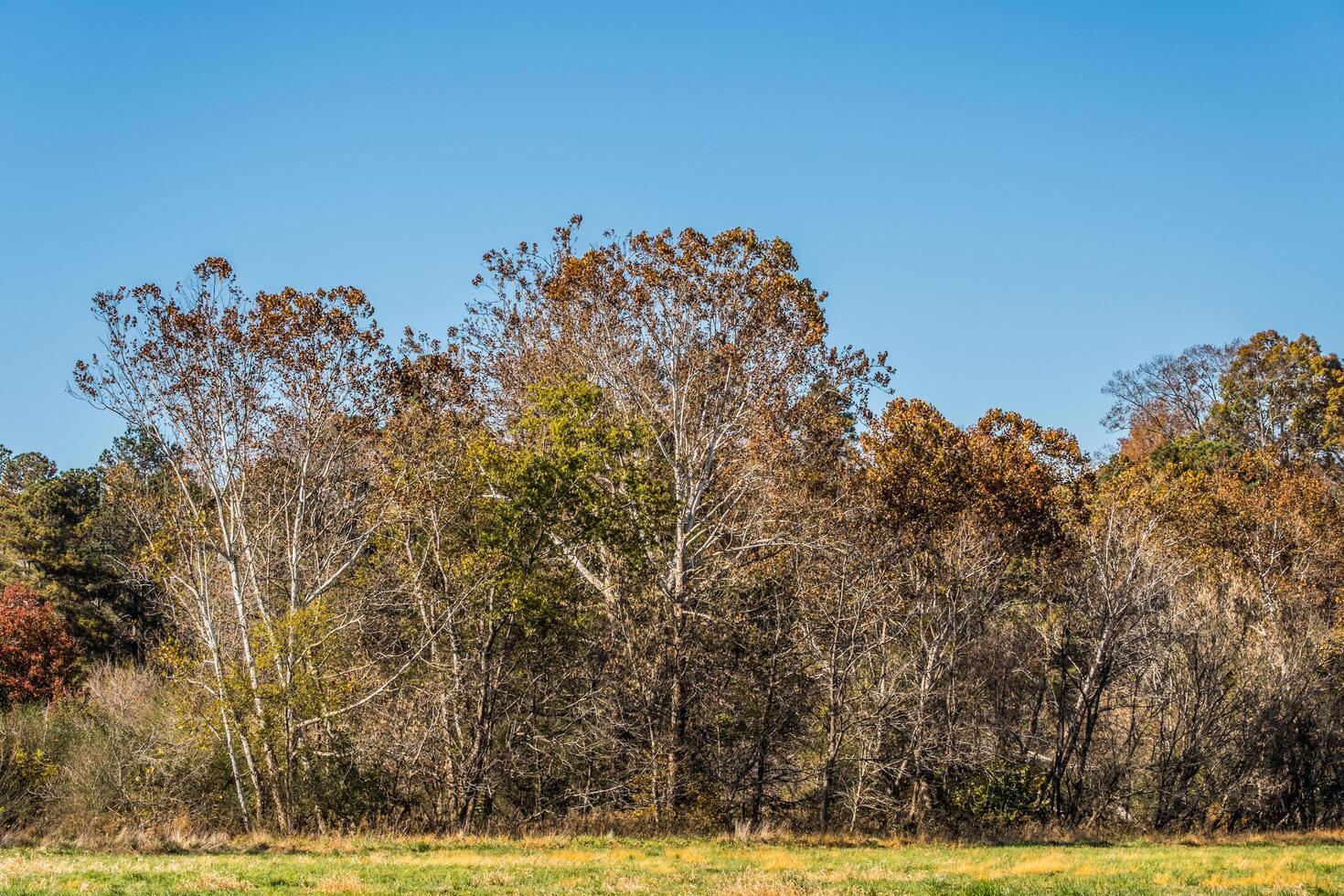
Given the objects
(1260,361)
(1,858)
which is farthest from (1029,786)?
(1260,361)

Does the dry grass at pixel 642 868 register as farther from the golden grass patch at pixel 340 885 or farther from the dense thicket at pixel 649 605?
the dense thicket at pixel 649 605

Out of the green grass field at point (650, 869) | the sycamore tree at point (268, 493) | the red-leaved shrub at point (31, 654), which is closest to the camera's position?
the green grass field at point (650, 869)

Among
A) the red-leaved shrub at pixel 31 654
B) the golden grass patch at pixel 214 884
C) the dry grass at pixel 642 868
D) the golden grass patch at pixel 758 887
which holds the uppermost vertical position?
the red-leaved shrub at pixel 31 654

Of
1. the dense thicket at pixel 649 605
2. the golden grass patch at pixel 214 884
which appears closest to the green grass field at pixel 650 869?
the golden grass patch at pixel 214 884

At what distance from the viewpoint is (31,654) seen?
1842 inches

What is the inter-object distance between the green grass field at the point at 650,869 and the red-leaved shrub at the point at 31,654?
29987 millimetres

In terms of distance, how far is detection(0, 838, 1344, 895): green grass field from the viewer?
596 inches

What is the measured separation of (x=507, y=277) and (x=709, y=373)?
7.32 metres

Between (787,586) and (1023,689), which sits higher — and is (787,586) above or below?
above

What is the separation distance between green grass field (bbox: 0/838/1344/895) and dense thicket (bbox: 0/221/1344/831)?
17.8 ft

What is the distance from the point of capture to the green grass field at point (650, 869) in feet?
49.7

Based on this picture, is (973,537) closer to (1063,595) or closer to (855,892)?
(1063,595)

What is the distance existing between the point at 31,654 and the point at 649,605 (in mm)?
30207

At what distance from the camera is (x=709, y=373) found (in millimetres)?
30438
